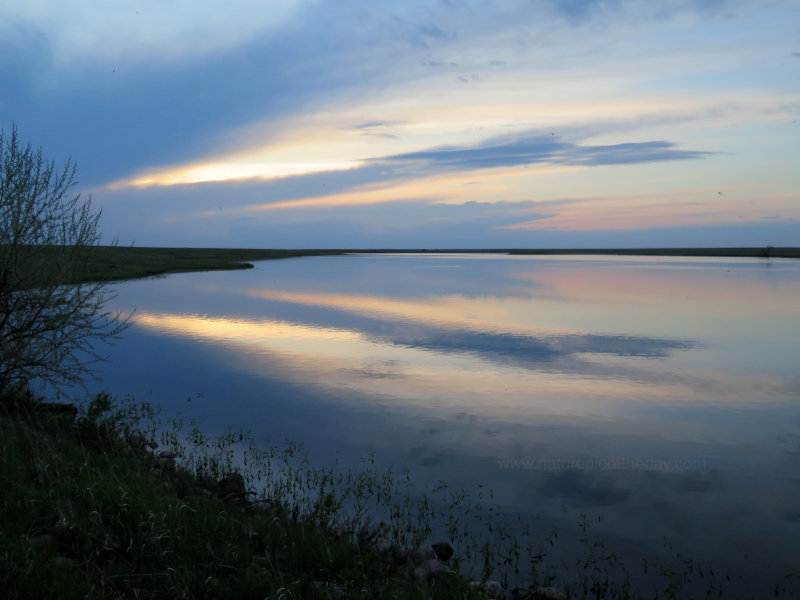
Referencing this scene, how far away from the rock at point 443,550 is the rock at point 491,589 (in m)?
1.09

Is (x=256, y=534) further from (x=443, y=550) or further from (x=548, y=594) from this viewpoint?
(x=548, y=594)

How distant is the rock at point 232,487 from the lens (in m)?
12.0

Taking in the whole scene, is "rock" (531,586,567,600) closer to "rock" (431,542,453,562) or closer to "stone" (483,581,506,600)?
"stone" (483,581,506,600)

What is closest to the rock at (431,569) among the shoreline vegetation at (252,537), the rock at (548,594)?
the shoreline vegetation at (252,537)

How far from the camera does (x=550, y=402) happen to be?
68.5ft

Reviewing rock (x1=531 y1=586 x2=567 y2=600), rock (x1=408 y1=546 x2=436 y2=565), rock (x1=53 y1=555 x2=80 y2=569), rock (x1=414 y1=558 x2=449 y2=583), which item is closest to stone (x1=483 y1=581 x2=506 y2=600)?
rock (x1=531 y1=586 x2=567 y2=600)

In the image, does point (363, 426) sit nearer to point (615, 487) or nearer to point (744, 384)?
point (615, 487)

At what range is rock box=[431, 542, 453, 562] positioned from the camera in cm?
1038

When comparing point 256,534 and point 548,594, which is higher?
point 256,534

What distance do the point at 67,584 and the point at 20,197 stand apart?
13.1 meters

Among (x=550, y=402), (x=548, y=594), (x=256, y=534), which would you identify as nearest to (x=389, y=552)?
(x=256, y=534)

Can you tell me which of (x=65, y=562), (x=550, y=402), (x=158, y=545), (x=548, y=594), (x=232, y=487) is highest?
(x=65, y=562)

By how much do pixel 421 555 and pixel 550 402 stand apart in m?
12.2

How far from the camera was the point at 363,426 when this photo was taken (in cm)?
1816
